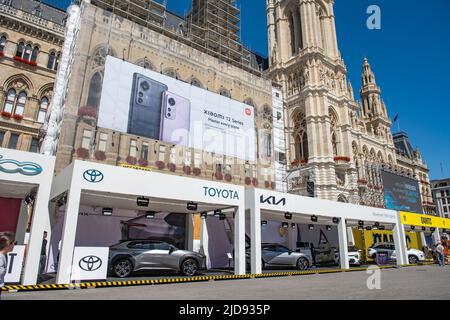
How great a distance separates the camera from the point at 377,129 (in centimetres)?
6109

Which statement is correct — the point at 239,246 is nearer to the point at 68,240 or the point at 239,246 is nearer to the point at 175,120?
the point at 68,240

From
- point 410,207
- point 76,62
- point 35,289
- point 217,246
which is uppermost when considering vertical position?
point 76,62

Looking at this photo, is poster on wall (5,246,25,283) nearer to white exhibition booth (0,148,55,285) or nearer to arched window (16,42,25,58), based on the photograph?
white exhibition booth (0,148,55,285)

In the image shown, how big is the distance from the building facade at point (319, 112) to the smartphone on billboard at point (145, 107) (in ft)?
69.1

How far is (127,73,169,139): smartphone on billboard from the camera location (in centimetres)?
2194

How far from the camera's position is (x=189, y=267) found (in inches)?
543

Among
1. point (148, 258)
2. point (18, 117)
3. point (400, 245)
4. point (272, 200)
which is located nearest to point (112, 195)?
point (148, 258)

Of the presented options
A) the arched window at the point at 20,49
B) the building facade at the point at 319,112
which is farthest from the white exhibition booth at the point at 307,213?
the arched window at the point at 20,49

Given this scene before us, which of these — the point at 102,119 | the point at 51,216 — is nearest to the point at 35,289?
the point at 51,216

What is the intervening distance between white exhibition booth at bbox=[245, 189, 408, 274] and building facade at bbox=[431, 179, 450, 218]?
342 feet

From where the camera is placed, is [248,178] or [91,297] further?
[248,178]

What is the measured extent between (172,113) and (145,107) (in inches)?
83.9
